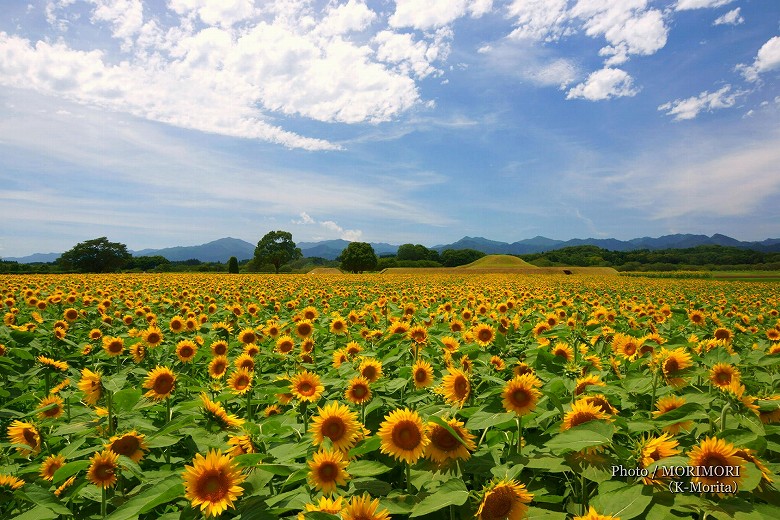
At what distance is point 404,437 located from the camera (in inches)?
79.7

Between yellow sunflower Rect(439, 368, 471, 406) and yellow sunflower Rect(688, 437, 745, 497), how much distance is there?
3.94 feet

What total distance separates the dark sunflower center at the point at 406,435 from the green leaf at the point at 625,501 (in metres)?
0.82

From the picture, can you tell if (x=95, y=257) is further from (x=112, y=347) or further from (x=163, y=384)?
(x=163, y=384)

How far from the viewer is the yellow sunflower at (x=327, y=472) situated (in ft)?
6.14

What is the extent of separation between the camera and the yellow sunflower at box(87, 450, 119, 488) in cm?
208

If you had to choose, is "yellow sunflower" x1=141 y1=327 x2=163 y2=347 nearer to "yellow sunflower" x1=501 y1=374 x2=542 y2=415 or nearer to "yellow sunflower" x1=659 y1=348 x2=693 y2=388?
"yellow sunflower" x1=501 y1=374 x2=542 y2=415

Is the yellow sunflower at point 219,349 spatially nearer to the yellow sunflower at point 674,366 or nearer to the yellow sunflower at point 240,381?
the yellow sunflower at point 240,381

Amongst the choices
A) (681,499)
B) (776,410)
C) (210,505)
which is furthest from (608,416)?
(210,505)

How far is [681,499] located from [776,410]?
129cm

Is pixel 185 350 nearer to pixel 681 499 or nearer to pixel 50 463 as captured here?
pixel 50 463

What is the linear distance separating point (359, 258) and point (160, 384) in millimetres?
91433

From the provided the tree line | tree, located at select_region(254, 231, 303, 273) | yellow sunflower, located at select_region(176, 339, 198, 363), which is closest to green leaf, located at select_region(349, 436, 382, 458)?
yellow sunflower, located at select_region(176, 339, 198, 363)

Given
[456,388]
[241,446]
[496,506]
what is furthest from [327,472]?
[456,388]

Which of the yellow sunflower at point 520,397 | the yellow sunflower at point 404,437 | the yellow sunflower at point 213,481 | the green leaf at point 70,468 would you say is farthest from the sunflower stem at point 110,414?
the yellow sunflower at point 520,397
